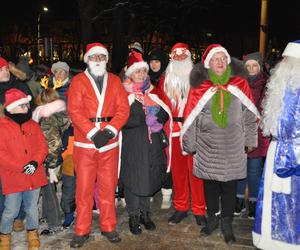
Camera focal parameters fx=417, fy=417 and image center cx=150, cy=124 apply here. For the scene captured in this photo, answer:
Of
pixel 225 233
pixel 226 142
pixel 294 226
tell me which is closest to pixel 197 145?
pixel 226 142

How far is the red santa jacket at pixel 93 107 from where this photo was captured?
462 cm

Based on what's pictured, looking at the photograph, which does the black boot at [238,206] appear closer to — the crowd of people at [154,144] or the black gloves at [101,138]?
the crowd of people at [154,144]

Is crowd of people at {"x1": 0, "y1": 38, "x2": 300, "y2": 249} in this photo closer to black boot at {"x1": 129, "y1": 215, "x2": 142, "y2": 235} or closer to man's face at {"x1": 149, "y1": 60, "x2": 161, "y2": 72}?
black boot at {"x1": 129, "y1": 215, "x2": 142, "y2": 235}

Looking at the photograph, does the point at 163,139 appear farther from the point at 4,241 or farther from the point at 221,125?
the point at 4,241

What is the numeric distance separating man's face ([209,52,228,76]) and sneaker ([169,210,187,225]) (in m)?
1.95

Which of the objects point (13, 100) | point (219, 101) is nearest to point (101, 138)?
point (13, 100)

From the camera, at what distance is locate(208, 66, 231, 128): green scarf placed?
15.5 feet

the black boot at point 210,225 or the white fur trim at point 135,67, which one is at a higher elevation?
the white fur trim at point 135,67

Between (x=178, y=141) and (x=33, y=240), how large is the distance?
7.00 feet

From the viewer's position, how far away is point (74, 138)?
4.99 m

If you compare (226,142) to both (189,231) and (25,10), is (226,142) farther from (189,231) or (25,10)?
(25,10)

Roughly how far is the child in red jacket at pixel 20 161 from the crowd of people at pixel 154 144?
0.04 ft

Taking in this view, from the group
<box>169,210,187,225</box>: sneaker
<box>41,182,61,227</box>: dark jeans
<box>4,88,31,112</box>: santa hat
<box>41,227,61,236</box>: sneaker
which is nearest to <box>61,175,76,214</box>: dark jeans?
<box>41,182,61,227</box>: dark jeans

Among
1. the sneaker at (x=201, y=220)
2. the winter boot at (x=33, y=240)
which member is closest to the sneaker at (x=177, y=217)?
the sneaker at (x=201, y=220)
